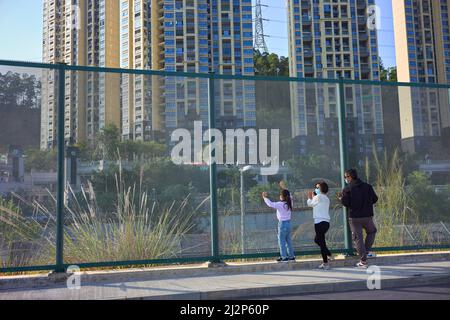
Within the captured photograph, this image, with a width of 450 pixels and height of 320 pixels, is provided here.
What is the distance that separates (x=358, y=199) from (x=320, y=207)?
644mm

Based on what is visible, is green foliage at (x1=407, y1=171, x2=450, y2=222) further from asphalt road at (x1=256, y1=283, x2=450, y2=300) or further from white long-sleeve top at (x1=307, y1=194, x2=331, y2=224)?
asphalt road at (x1=256, y1=283, x2=450, y2=300)

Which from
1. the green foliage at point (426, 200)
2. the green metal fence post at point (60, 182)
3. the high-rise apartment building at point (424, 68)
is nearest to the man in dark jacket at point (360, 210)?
the green foliage at point (426, 200)

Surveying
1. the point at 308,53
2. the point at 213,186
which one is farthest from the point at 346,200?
the point at 308,53

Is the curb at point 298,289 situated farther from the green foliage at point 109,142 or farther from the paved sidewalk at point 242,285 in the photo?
the green foliage at point 109,142

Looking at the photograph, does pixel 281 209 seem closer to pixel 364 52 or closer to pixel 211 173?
pixel 211 173

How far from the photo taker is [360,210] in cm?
771

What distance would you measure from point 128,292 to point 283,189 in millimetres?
3194

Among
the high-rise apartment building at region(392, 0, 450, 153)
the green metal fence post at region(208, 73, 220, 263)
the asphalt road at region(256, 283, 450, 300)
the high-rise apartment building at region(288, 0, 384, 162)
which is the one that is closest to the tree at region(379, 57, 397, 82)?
the high-rise apartment building at region(288, 0, 384, 162)

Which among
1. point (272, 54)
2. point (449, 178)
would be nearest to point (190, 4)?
point (272, 54)

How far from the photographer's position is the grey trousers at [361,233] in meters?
7.66

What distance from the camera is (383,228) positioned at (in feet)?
27.6

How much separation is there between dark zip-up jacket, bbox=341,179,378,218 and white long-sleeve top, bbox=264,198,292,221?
944 mm

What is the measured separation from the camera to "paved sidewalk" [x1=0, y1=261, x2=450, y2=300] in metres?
5.96
